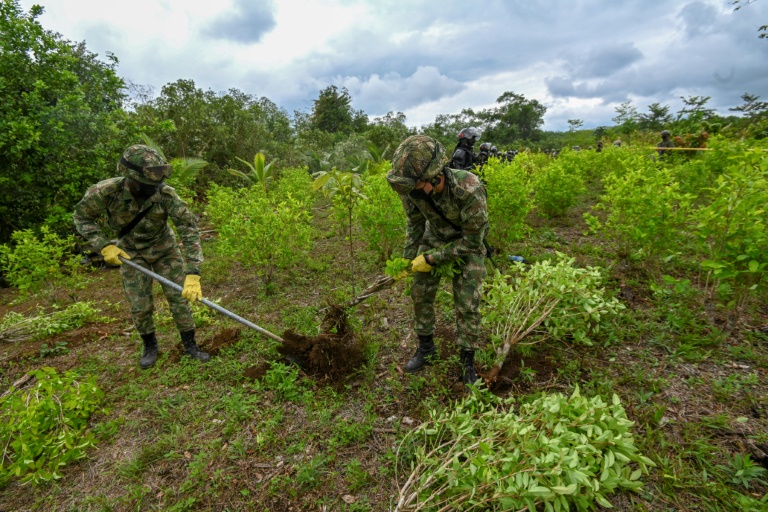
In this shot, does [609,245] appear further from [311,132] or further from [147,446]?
[311,132]

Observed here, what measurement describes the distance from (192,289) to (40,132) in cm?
599

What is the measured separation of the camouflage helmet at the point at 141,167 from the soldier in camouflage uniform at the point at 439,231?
85.4 inches

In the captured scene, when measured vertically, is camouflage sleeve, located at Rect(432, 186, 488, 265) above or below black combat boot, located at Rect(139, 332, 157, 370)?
above

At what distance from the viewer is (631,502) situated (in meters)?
2.09

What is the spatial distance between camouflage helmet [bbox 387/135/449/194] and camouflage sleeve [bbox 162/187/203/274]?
2.20 meters

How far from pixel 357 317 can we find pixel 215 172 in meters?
12.8

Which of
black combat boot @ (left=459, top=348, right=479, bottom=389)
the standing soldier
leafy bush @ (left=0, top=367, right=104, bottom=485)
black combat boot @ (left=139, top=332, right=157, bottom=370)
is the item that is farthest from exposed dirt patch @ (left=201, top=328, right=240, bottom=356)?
the standing soldier

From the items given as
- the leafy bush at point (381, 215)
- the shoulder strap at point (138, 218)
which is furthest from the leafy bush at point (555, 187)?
the shoulder strap at point (138, 218)

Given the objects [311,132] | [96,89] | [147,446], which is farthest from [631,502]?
[311,132]

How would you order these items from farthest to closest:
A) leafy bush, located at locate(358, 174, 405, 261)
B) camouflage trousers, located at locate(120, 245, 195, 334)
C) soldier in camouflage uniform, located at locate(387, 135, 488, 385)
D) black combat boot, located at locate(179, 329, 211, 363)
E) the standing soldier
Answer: the standing soldier → leafy bush, located at locate(358, 174, 405, 261) → black combat boot, located at locate(179, 329, 211, 363) → camouflage trousers, located at locate(120, 245, 195, 334) → soldier in camouflage uniform, located at locate(387, 135, 488, 385)

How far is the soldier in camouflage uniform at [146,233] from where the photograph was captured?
3215 mm

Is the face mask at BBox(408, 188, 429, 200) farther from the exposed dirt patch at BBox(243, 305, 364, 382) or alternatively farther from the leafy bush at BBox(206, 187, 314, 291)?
the leafy bush at BBox(206, 187, 314, 291)

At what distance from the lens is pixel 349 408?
2990mm

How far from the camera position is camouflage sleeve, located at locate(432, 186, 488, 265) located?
271 cm
